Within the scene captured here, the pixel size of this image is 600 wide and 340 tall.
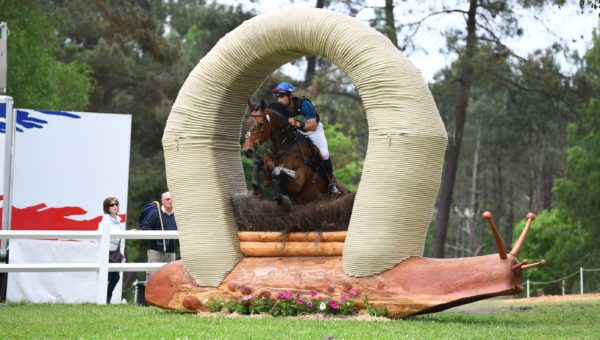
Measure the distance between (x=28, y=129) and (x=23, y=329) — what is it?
270 inches

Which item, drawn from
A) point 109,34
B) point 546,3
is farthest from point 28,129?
point 109,34

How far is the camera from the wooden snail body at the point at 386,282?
10.0 meters

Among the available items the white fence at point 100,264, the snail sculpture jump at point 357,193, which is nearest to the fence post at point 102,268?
the white fence at point 100,264

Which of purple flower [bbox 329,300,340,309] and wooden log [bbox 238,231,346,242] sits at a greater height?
wooden log [bbox 238,231,346,242]

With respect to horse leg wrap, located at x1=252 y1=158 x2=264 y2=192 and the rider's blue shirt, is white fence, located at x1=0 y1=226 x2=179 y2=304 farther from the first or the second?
the rider's blue shirt

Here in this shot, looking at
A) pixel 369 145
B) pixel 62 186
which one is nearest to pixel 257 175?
pixel 369 145

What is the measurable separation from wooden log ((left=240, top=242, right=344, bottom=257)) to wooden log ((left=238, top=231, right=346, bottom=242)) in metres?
0.05

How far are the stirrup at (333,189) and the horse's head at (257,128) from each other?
949 mm

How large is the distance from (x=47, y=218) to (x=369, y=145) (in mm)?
7563

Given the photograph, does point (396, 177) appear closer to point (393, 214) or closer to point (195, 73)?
point (393, 214)

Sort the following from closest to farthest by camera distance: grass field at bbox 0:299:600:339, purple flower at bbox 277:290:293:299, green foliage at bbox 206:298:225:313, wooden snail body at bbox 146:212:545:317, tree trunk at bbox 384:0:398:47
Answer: grass field at bbox 0:299:600:339 → wooden snail body at bbox 146:212:545:317 → purple flower at bbox 277:290:293:299 → green foliage at bbox 206:298:225:313 → tree trunk at bbox 384:0:398:47

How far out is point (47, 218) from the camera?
54.3 ft

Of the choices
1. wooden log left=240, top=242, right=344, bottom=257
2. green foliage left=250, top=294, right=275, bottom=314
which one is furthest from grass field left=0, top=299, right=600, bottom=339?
wooden log left=240, top=242, right=344, bottom=257

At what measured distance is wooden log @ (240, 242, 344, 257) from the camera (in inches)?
438
